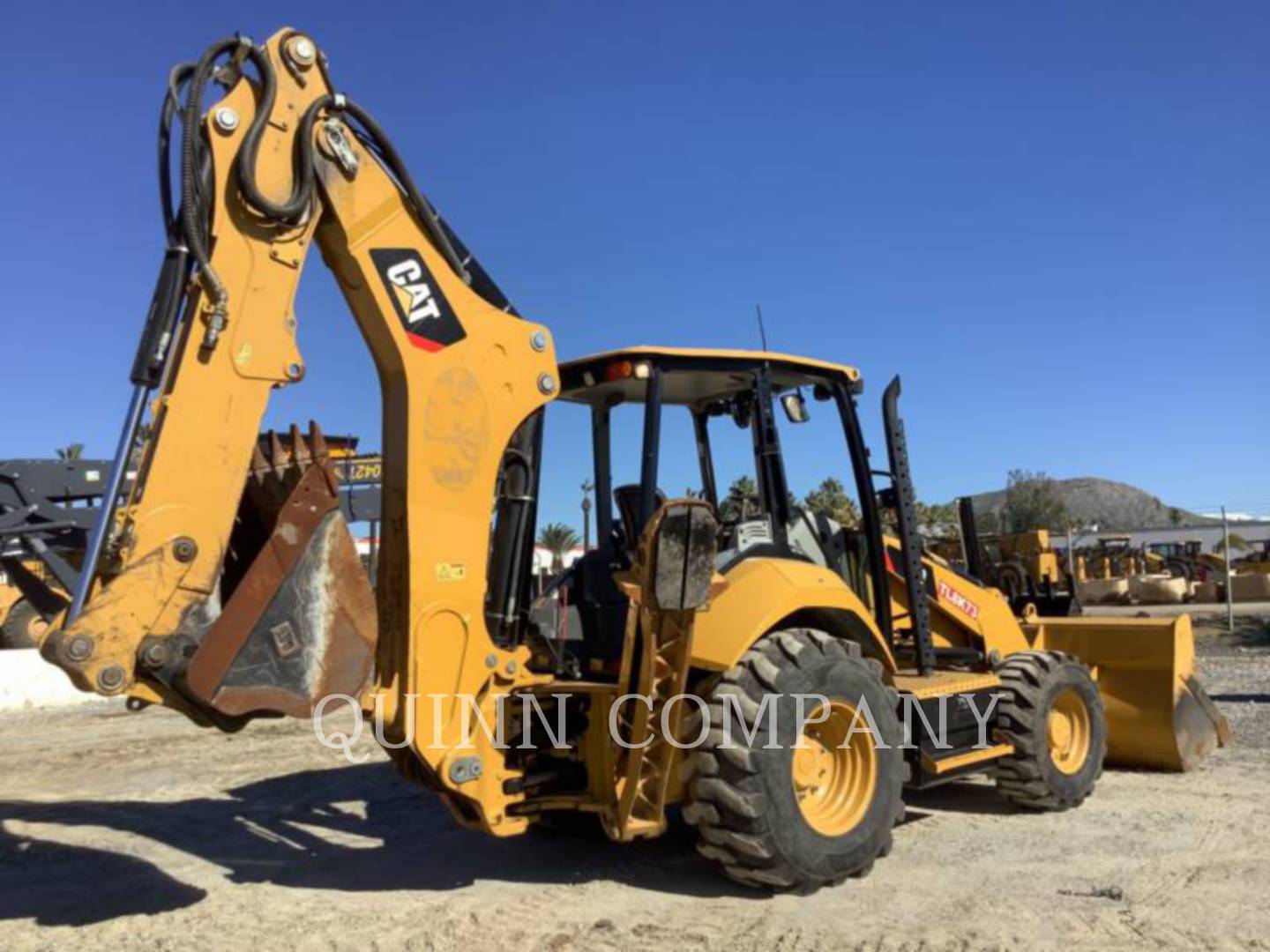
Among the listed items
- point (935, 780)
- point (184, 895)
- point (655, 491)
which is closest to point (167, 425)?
point (655, 491)

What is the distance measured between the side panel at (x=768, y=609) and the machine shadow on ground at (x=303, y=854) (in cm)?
121

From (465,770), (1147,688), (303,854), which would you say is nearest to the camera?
(465,770)

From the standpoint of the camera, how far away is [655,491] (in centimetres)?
545

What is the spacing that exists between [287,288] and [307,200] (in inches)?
15.1

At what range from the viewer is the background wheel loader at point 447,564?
161 inches

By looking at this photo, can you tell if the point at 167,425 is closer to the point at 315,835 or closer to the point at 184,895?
the point at 184,895

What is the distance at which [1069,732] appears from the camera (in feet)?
23.7

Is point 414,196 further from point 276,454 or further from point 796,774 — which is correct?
point 796,774

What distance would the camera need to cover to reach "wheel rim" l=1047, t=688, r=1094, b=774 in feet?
23.3

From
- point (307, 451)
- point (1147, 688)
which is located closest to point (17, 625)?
point (307, 451)

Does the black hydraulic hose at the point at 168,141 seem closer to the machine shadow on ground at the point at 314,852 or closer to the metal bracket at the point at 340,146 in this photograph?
the metal bracket at the point at 340,146

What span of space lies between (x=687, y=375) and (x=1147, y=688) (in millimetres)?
4823

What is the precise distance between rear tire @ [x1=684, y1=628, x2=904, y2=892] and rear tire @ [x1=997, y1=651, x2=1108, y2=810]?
158cm

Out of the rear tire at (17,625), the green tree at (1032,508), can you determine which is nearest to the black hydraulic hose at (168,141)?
the rear tire at (17,625)
